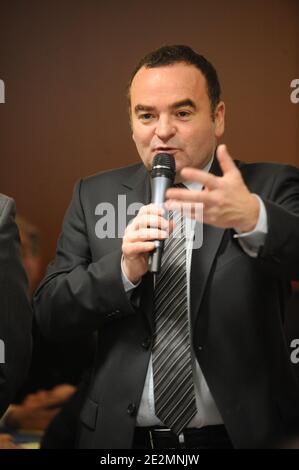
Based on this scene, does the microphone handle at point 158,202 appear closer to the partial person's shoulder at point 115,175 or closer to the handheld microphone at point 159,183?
the handheld microphone at point 159,183

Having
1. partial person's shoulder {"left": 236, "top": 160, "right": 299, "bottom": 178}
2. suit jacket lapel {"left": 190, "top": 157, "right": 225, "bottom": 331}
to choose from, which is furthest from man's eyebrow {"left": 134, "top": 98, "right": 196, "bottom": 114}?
suit jacket lapel {"left": 190, "top": 157, "right": 225, "bottom": 331}

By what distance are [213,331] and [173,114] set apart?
588mm

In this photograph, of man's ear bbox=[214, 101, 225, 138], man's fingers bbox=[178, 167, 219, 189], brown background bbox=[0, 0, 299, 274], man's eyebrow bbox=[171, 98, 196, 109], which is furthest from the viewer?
brown background bbox=[0, 0, 299, 274]

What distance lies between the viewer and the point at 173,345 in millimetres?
1613

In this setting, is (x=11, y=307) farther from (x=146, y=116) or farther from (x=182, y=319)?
(x=146, y=116)

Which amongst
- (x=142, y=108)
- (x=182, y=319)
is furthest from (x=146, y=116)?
(x=182, y=319)

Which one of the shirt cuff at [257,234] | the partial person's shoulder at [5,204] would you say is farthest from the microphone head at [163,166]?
the partial person's shoulder at [5,204]

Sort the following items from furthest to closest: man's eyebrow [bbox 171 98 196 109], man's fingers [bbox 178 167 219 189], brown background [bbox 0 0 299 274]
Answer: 1. brown background [bbox 0 0 299 274]
2. man's eyebrow [bbox 171 98 196 109]
3. man's fingers [bbox 178 167 219 189]

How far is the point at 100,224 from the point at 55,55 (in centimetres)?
70

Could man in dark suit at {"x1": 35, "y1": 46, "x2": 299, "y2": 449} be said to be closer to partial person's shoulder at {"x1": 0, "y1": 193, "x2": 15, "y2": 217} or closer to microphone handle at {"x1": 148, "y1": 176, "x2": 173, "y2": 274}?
microphone handle at {"x1": 148, "y1": 176, "x2": 173, "y2": 274}

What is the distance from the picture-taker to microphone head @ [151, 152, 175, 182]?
1.48 m

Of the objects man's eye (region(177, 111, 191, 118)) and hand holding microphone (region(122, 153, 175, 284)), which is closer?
hand holding microphone (region(122, 153, 175, 284))
